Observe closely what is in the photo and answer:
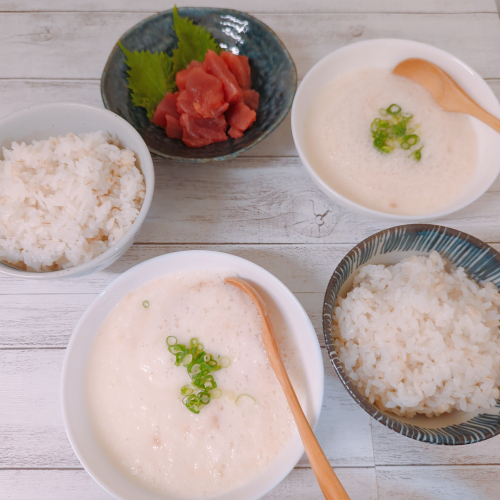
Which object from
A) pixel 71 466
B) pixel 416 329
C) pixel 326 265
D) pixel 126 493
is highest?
pixel 416 329

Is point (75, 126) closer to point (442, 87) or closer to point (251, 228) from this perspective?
point (251, 228)

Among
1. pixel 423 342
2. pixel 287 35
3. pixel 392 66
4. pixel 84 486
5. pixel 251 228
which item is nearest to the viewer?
pixel 423 342

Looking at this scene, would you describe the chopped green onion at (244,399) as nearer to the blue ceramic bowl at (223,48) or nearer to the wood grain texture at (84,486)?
the wood grain texture at (84,486)

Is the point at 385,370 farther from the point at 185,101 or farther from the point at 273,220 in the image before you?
the point at 185,101

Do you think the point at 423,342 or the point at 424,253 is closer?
the point at 423,342

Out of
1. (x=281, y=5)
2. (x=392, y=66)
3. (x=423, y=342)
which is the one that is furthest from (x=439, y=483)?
A: (x=281, y=5)

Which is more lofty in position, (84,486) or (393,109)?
(393,109)

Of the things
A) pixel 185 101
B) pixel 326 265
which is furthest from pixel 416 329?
pixel 185 101

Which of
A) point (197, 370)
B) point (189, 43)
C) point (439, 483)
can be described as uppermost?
point (189, 43)
